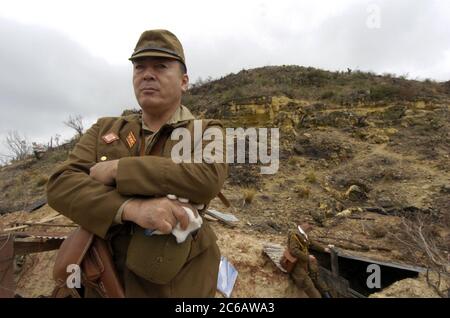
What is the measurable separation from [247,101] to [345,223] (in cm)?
944

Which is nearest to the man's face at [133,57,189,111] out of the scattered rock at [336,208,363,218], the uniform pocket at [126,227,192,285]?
the uniform pocket at [126,227,192,285]

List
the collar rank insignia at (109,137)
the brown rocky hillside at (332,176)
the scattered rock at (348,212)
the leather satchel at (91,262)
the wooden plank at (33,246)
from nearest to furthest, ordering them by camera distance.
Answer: the leather satchel at (91,262)
the collar rank insignia at (109,137)
the wooden plank at (33,246)
the brown rocky hillside at (332,176)
the scattered rock at (348,212)

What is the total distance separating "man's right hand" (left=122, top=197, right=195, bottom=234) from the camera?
1.59 metres

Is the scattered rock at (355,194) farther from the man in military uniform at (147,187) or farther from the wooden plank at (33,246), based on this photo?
the man in military uniform at (147,187)

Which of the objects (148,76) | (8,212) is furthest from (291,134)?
(148,76)

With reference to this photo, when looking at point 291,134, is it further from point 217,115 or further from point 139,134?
point 139,134

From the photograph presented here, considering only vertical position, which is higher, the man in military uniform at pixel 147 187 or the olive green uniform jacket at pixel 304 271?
the man in military uniform at pixel 147 187

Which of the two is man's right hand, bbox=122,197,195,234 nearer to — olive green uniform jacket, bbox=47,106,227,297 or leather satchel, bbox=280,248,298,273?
olive green uniform jacket, bbox=47,106,227,297

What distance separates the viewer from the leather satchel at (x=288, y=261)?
16.5 ft

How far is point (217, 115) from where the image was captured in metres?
16.0

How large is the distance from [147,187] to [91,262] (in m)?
0.48

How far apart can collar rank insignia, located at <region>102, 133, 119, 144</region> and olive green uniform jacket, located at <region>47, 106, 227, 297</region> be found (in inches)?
1.0

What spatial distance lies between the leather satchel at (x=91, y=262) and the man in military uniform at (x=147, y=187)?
6cm

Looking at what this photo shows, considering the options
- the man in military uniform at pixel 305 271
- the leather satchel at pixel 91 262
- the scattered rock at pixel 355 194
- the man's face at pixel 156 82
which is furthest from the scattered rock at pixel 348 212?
the leather satchel at pixel 91 262
